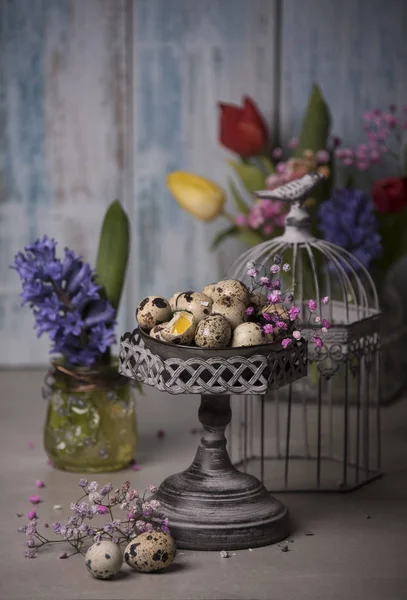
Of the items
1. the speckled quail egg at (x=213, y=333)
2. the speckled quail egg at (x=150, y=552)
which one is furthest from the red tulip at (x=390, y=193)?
the speckled quail egg at (x=150, y=552)

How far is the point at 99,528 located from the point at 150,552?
0.77 feet

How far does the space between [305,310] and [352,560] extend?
756mm

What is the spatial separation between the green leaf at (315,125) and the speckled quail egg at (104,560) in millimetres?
1472

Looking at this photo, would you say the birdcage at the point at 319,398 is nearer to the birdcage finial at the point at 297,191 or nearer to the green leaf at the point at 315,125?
the birdcage finial at the point at 297,191

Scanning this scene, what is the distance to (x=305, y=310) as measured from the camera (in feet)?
8.08

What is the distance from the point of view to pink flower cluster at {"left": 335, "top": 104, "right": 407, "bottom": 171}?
9.36 ft

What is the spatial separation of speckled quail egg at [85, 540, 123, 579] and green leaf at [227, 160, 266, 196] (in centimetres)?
137

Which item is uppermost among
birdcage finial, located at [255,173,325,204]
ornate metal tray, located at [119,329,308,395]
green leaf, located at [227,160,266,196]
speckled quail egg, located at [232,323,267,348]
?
green leaf, located at [227,160,266,196]

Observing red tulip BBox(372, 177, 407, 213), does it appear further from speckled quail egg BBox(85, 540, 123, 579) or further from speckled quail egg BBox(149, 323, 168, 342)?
speckled quail egg BBox(85, 540, 123, 579)

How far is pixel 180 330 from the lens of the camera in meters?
1.81

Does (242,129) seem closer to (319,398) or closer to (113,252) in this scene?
(113,252)

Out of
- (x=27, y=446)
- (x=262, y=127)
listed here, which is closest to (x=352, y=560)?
(x=27, y=446)

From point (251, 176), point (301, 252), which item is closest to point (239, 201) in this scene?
point (251, 176)

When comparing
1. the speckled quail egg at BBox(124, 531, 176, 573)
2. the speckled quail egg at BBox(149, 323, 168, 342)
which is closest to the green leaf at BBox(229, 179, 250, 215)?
the speckled quail egg at BBox(149, 323, 168, 342)
